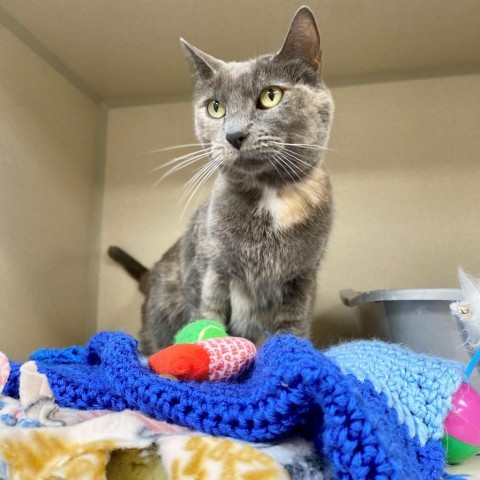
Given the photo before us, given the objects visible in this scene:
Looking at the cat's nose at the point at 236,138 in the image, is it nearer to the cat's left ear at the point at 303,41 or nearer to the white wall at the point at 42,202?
the cat's left ear at the point at 303,41

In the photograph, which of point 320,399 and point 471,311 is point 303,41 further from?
point 320,399

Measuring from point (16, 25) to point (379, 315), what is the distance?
118 cm

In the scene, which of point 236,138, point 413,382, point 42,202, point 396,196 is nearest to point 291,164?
point 236,138

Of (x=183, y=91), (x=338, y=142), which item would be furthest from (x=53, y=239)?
(x=338, y=142)

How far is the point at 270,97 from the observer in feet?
2.90

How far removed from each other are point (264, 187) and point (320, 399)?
0.61 m

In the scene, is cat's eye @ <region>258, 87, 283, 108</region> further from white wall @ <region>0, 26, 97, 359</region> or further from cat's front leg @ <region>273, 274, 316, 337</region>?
white wall @ <region>0, 26, 97, 359</region>

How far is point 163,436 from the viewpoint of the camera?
42 centimetres

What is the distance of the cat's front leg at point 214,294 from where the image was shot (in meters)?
0.98

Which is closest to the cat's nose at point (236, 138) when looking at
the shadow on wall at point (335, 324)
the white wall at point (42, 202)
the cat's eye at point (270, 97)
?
the cat's eye at point (270, 97)

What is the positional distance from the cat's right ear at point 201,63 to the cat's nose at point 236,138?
22cm

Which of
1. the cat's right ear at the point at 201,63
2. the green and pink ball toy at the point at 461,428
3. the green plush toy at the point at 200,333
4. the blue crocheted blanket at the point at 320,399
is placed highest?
the cat's right ear at the point at 201,63

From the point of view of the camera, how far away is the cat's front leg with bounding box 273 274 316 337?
3.23 ft

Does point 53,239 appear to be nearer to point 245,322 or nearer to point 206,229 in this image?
point 206,229
